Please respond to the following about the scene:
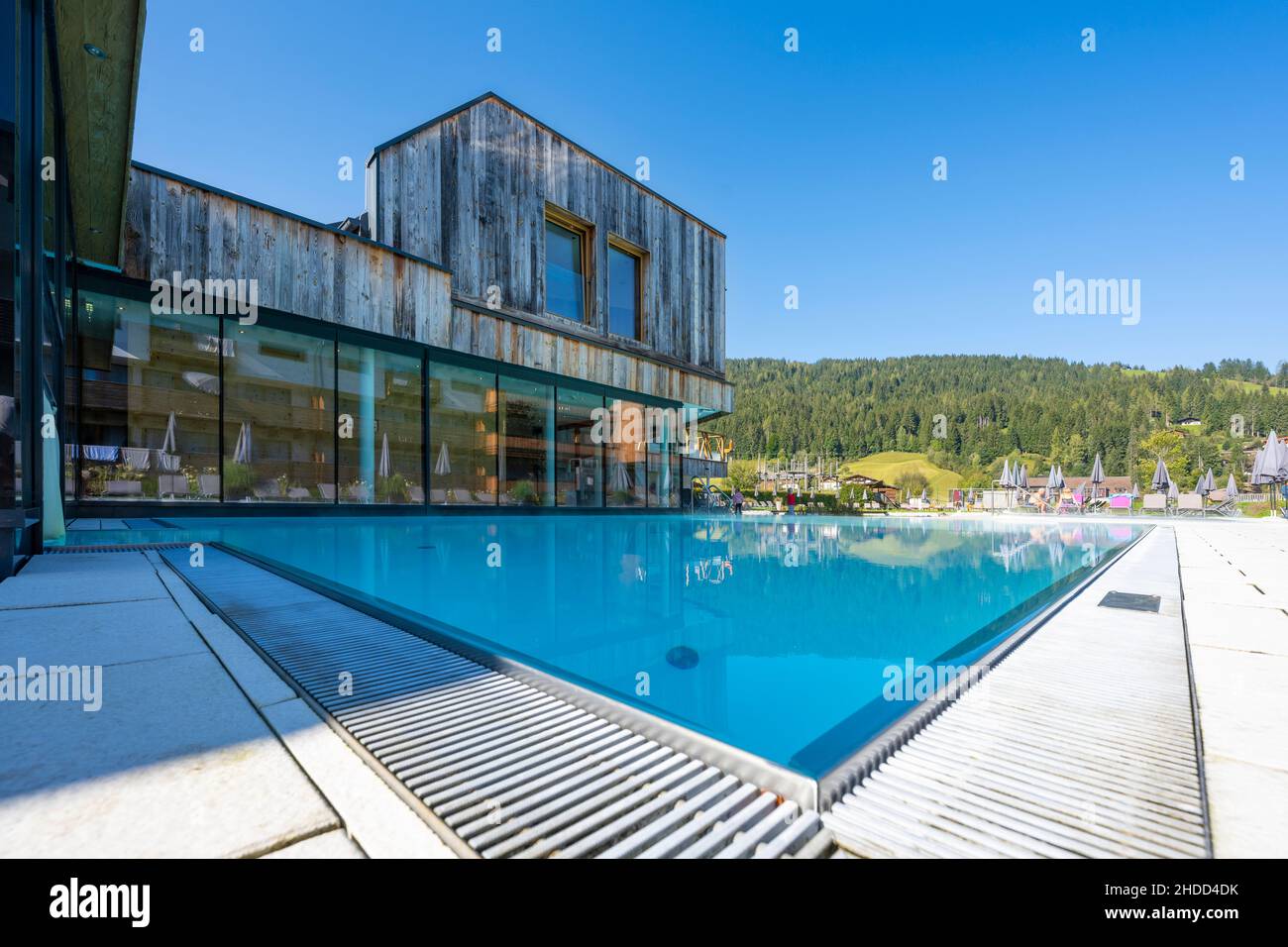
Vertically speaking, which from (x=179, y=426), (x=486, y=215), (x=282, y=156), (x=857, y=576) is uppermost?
(x=282, y=156)

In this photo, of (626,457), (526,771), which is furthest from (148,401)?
(526,771)

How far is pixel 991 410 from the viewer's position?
7556cm

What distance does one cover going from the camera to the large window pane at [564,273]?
12.3 metres

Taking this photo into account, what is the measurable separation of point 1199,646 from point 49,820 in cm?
342

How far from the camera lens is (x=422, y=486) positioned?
10.9 metres

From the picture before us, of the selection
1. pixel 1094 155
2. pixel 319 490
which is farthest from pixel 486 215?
pixel 1094 155

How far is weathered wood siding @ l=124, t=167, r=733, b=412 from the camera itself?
24.5ft

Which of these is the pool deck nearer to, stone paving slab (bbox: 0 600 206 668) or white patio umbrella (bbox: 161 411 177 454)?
stone paving slab (bbox: 0 600 206 668)

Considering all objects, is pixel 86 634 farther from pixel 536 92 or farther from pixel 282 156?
pixel 536 92

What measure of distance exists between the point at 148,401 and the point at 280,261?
124 inches

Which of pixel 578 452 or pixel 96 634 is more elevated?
pixel 578 452

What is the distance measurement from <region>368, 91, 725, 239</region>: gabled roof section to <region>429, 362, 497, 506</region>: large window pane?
3.82 meters

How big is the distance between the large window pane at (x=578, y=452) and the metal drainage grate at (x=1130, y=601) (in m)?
11.2

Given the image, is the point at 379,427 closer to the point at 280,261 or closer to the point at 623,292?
the point at 280,261
